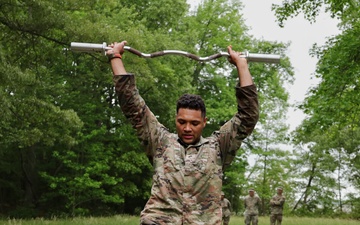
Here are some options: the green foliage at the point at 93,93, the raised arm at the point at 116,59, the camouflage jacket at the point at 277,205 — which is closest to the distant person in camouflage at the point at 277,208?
the camouflage jacket at the point at 277,205

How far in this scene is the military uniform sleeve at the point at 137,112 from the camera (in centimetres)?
392

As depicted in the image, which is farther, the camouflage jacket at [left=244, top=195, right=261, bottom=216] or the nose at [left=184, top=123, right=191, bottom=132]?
the camouflage jacket at [left=244, top=195, right=261, bottom=216]

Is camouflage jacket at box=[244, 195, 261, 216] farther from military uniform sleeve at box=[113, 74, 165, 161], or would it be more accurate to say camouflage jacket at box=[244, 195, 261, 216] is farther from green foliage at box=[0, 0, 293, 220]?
military uniform sleeve at box=[113, 74, 165, 161]

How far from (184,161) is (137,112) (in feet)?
1.62

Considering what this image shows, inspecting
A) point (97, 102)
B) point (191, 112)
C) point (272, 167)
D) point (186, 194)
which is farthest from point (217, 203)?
point (272, 167)

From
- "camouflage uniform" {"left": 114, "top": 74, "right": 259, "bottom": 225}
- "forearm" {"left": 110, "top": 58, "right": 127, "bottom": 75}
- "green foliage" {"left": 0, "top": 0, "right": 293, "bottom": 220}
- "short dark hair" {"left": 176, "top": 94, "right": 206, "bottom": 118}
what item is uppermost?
"green foliage" {"left": 0, "top": 0, "right": 293, "bottom": 220}

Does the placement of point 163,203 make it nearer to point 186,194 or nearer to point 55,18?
point 186,194

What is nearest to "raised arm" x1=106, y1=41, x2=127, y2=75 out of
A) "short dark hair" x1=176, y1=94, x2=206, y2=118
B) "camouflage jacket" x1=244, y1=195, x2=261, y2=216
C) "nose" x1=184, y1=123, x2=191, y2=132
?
"short dark hair" x1=176, y1=94, x2=206, y2=118

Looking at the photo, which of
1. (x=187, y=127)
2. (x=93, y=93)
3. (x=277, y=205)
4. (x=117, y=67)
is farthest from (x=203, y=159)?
(x=93, y=93)

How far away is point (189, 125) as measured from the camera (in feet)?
12.6

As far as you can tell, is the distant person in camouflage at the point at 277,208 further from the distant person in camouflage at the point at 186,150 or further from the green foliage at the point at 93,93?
the distant person in camouflage at the point at 186,150

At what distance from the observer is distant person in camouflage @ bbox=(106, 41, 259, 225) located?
11.8 feet

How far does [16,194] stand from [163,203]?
1324 inches

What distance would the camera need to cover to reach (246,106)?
155 inches
